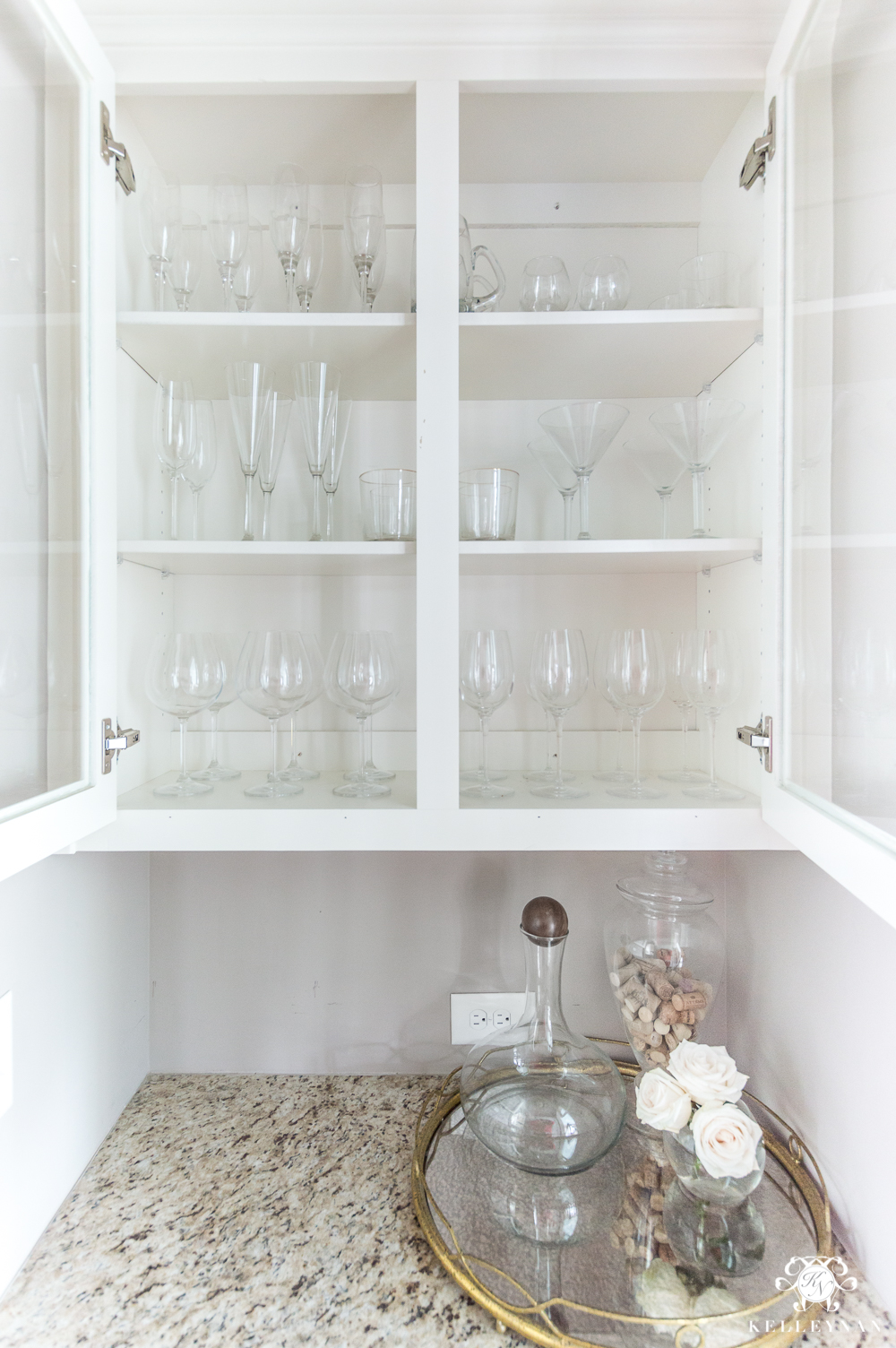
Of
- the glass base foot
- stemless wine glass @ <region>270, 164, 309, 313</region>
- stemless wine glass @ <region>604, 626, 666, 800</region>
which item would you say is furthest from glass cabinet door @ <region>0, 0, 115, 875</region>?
stemless wine glass @ <region>604, 626, 666, 800</region>

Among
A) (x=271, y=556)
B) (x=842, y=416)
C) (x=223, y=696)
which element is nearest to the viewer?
(x=842, y=416)

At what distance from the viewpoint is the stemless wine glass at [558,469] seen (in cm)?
106

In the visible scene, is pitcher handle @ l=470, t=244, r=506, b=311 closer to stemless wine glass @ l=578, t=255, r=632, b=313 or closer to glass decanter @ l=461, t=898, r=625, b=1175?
stemless wine glass @ l=578, t=255, r=632, b=313

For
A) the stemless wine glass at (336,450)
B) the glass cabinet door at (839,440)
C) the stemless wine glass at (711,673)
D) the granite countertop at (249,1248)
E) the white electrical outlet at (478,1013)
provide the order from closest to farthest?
the glass cabinet door at (839,440) < the granite countertop at (249,1248) < the stemless wine glass at (711,673) < the stemless wine glass at (336,450) < the white electrical outlet at (478,1013)

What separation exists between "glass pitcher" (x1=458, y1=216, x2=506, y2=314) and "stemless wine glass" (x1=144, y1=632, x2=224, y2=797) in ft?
1.92

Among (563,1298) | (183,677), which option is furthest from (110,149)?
(563,1298)

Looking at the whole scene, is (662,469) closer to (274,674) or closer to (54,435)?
(274,674)

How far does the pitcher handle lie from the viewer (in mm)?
990

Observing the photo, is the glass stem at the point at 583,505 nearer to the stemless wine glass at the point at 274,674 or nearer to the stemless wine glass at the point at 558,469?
the stemless wine glass at the point at 558,469

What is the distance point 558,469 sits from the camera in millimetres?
1068

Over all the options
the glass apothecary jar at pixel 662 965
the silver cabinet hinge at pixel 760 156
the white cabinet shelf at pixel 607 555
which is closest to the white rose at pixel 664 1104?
the glass apothecary jar at pixel 662 965

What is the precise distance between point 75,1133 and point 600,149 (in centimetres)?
157

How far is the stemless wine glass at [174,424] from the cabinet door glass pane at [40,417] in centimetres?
18

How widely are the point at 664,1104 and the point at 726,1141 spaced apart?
69mm
